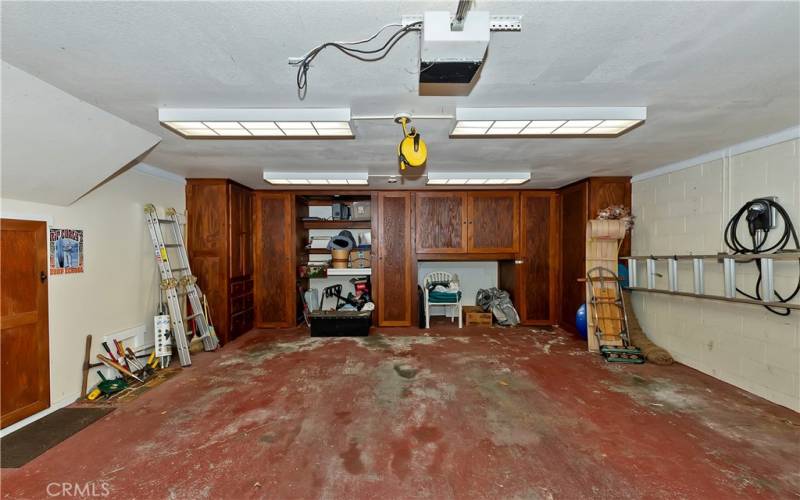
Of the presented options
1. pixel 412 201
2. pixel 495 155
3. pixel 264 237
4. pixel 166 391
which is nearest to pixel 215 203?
pixel 264 237

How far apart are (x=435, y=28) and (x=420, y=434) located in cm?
249

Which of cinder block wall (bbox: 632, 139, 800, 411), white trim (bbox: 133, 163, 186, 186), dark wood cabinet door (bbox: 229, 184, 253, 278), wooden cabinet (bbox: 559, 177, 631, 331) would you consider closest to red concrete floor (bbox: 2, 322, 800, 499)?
cinder block wall (bbox: 632, 139, 800, 411)

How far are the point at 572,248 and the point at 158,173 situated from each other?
5917 millimetres

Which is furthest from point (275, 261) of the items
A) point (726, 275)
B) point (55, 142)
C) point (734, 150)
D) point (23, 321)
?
point (734, 150)

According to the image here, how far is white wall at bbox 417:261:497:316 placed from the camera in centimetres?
618

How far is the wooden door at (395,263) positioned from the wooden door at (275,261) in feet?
4.92

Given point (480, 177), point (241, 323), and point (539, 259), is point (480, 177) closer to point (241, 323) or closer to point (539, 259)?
point (539, 259)

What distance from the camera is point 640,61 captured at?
170cm

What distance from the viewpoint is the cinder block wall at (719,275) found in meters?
2.71

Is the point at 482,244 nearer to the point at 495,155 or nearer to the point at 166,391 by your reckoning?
the point at 495,155

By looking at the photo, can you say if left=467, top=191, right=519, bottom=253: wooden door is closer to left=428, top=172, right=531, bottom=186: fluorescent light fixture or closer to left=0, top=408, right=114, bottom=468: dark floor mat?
left=428, top=172, right=531, bottom=186: fluorescent light fixture

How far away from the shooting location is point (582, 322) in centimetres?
455

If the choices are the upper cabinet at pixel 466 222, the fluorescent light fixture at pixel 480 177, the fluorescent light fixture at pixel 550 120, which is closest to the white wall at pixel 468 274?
the upper cabinet at pixel 466 222

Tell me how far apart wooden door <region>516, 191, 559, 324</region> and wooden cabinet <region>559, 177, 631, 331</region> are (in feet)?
0.42
